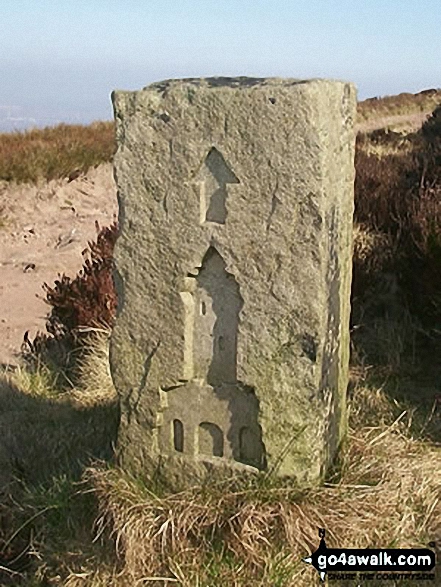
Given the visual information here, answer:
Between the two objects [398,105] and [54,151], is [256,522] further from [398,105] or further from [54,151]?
[398,105]

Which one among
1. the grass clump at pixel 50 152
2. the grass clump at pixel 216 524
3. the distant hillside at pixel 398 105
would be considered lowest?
→ the grass clump at pixel 216 524

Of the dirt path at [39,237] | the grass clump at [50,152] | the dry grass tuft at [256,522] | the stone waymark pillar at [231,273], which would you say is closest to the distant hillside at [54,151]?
the grass clump at [50,152]

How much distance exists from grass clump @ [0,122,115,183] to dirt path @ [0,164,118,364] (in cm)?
18

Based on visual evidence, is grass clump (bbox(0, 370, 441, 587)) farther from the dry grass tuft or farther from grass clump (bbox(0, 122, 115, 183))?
grass clump (bbox(0, 122, 115, 183))

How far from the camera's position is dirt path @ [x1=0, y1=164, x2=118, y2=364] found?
6.84m

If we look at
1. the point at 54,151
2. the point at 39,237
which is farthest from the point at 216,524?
the point at 54,151

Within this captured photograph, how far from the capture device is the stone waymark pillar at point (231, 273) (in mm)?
2951

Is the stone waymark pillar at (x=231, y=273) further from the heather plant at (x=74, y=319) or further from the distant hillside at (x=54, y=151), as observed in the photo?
the distant hillside at (x=54, y=151)

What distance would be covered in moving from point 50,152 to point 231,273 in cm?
955

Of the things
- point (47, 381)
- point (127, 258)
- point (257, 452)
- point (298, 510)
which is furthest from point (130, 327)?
point (47, 381)

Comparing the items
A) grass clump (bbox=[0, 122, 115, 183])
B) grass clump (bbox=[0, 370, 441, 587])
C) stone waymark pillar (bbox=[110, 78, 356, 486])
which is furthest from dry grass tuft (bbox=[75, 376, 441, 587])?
grass clump (bbox=[0, 122, 115, 183])

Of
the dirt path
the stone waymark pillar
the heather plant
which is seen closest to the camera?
the stone waymark pillar

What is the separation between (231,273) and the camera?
10.2ft

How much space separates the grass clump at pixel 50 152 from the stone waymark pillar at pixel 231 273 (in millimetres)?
8627
